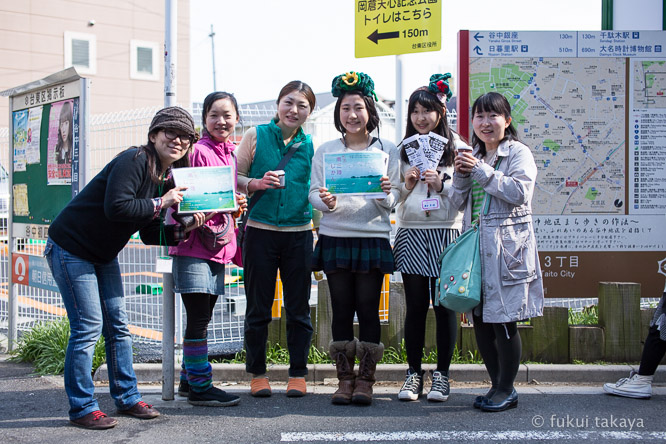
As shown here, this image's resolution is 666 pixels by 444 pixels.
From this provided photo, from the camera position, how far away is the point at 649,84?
5.27m

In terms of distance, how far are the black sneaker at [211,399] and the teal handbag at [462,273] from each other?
4.92ft

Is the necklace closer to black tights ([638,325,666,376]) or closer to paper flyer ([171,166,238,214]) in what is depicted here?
paper flyer ([171,166,238,214])

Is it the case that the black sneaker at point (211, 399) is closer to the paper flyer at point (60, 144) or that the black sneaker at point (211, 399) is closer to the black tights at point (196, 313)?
the black tights at point (196, 313)

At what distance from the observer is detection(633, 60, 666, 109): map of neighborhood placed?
526 centimetres

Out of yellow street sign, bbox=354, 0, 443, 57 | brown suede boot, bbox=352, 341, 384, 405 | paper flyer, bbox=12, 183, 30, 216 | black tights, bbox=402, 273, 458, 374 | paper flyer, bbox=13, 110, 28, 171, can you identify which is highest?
yellow street sign, bbox=354, 0, 443, 57

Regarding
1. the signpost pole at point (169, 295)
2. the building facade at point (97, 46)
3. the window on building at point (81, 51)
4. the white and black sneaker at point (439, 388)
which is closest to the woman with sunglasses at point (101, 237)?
the signpost pole at point (169, 295)

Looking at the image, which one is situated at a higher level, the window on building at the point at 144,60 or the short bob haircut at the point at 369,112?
the window on building at the point at 144,60

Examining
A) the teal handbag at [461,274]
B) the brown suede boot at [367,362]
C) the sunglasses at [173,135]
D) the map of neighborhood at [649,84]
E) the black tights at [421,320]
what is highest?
the map of neighborhood at [649,84]

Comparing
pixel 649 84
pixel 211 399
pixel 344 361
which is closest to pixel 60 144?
pixel 211 399

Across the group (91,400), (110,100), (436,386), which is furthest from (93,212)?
(110,100)

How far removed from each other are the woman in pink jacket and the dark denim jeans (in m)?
0.19

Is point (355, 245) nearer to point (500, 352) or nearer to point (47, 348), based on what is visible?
point (500, 352)

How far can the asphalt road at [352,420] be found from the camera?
358cm

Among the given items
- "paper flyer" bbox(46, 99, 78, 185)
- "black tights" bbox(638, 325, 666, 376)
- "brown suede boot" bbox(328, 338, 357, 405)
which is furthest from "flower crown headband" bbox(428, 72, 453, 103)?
"paper flyer" bbox(46, 99, 78, 185)
